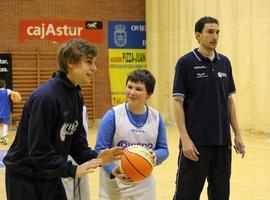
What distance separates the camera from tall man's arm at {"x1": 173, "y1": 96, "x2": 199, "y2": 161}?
4074 millimetres

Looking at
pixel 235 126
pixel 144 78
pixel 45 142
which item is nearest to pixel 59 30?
pixel 235 126

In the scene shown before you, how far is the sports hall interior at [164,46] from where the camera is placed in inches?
526

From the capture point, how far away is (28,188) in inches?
113

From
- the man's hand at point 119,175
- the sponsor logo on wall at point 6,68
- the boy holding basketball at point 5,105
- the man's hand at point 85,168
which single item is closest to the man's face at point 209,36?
the man's hand at point 119,175

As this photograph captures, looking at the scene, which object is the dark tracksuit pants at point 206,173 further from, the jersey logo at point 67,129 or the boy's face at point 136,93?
the jersey logo at point 67,129

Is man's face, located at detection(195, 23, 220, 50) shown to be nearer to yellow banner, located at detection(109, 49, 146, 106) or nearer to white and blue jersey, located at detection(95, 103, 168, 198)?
white and blue jersey, located at detection(95, 103, 168, 198)

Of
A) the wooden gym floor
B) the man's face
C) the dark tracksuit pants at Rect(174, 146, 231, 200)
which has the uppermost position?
the man's face

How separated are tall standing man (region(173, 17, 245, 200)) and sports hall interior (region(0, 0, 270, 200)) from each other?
709 cm

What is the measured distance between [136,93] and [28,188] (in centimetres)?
110

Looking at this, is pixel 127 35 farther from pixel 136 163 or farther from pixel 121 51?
pixel 136 163

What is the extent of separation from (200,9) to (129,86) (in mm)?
12474

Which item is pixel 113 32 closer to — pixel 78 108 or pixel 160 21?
pixel 160 21

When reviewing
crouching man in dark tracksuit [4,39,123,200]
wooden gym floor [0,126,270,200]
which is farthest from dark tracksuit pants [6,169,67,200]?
wooden gym floor [0,126,270,200]

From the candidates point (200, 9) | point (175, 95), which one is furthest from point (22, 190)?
point (200, 9)
